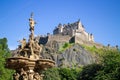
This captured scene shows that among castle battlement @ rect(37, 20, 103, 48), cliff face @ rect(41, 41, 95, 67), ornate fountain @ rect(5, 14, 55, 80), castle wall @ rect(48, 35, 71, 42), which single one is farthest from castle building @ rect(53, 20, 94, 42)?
ornate fountain @ rect(5, 14, 55, 80)

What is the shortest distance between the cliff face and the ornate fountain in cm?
8723

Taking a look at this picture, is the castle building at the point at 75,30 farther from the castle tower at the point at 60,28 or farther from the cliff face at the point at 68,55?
the cliff face at the point at 68,55

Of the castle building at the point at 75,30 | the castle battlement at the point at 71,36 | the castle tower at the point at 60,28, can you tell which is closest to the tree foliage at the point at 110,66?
the castle battlement at the point at 71,36

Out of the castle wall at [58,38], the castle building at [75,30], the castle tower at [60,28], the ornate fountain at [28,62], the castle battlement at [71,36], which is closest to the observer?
the ornate fountain at [28,62]

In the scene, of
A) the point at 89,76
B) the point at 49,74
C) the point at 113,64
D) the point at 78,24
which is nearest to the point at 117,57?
the point at 113,64

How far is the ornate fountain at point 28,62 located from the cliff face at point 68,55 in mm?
87226

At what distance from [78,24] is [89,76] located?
316 feet

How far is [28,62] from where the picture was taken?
63.6 ft

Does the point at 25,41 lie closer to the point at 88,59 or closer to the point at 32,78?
Answer: the point at 32,78

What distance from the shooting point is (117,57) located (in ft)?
151

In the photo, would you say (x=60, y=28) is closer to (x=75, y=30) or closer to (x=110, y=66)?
(x=75, y=30)

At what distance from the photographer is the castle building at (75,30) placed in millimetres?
145275

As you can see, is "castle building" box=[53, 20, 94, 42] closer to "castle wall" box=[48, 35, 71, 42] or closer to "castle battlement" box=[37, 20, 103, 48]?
"castle battlement" box=[37, 20, 103, 48]

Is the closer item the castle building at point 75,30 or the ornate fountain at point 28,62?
the ornate fountain at point 28,62
